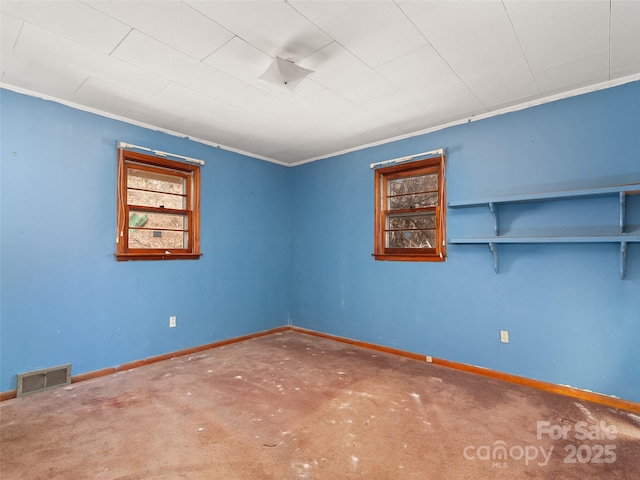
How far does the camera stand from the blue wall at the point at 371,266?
8.61ft

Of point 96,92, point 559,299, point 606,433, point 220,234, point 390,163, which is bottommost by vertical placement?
point 606,433

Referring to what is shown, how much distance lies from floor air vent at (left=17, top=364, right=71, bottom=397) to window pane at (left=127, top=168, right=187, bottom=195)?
187 centimetres

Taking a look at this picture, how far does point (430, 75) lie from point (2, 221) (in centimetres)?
364

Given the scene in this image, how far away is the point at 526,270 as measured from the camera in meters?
2.96

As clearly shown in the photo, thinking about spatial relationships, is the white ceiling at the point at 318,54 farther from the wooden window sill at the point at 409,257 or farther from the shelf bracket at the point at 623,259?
the wooden window sill at the point at 409,257

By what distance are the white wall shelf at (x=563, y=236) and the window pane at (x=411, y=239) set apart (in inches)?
18.0

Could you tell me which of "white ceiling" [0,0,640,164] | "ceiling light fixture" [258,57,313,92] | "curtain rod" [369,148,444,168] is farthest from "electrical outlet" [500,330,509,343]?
"ceiling light fixture" [258,57,313,92]

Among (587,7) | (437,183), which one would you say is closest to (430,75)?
(587,7)

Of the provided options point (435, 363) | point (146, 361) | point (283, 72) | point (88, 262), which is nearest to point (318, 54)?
point (283, 72)

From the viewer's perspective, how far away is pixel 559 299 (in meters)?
2.79

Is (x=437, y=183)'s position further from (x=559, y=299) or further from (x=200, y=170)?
(x=200, y=170)

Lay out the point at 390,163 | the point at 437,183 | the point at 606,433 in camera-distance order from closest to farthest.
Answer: the point at 606,433 → the point at 437,183 → the point at 390,163

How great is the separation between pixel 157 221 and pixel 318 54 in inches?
102

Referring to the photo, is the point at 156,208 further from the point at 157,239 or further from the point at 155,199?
the point at 157,239
